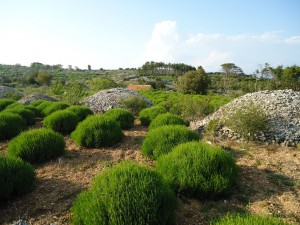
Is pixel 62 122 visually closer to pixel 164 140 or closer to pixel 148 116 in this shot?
pixel 148 116

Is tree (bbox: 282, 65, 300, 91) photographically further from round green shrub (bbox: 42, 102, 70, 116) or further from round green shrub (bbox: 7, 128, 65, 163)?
round green shrub (bbox: 7, 128, 65, 163)

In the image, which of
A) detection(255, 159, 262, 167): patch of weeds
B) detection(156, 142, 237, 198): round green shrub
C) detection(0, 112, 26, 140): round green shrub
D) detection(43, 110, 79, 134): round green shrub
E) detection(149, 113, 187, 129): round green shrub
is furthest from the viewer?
detection(43, 110, 79, 134): round green shrub

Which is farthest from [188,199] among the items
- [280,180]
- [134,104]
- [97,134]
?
[134,104]

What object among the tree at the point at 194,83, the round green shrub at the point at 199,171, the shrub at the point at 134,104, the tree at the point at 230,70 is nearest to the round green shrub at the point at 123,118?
the shrub at the point at 134,104

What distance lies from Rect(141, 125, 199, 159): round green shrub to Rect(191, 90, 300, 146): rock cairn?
2654mm

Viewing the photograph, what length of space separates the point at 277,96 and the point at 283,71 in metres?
37.1

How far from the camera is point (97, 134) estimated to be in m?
7.14

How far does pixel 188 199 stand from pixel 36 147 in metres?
3.70

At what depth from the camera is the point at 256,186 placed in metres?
4.71

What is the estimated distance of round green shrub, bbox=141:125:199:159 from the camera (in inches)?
234

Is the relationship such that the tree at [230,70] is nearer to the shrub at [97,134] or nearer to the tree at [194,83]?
the tree at [194,83]

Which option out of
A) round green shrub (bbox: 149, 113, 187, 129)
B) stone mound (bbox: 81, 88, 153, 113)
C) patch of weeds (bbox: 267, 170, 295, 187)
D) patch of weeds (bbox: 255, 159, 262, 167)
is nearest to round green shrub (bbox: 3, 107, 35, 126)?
stone mound (bbox: 81, 88, 153, 113)

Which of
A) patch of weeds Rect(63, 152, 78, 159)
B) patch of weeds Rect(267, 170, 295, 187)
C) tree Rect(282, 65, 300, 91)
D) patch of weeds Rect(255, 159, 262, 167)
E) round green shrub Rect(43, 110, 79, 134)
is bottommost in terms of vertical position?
patch of weeds Rect(63, 152, 78, 159)

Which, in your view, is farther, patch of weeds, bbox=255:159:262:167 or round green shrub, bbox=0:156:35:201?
patch of weeds, bbox=255:159:262:167
